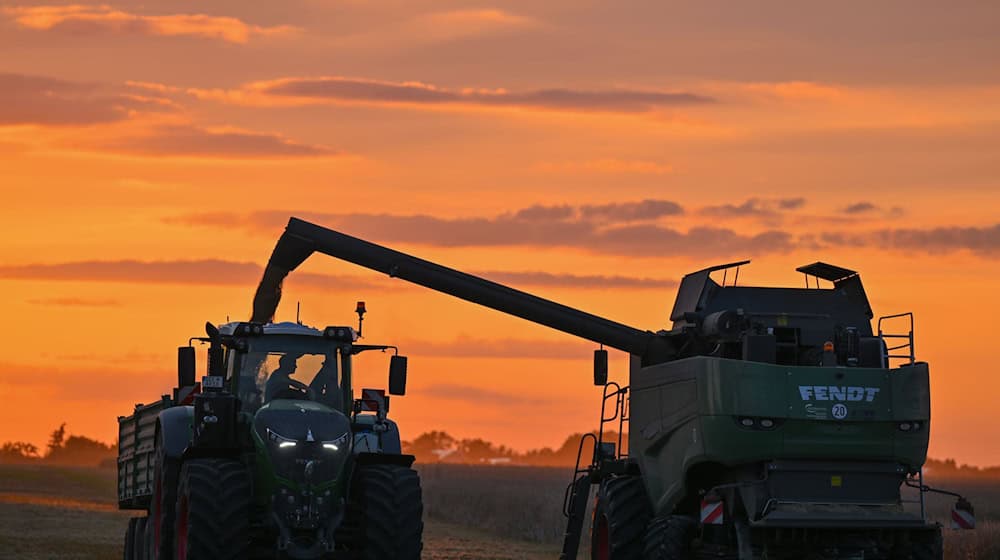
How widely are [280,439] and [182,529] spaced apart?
164cm

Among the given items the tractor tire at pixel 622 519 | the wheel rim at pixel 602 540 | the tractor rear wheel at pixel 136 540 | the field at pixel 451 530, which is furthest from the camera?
the field at pixel 451 530

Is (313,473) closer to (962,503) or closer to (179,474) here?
(179,474)

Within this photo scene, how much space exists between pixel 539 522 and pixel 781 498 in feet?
99.8

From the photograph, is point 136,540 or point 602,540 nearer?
point 602,540

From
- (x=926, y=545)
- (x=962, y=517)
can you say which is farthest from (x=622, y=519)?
(x=962, y=517)

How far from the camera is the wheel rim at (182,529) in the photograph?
20.2 meters

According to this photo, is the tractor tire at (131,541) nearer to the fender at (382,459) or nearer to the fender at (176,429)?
the fender at (176,429)

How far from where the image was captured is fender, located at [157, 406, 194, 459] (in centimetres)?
2209

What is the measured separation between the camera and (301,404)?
68.2ft

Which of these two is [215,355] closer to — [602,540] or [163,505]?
[163,505]

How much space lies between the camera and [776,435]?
19.7 meters

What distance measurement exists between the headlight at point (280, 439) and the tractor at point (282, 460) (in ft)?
0.04

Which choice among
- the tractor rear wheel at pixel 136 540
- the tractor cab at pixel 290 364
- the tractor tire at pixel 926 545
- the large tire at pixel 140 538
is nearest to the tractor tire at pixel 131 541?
the tractor rear wheel at pixel 136 540

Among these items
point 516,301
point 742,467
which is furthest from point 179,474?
point 742,467
